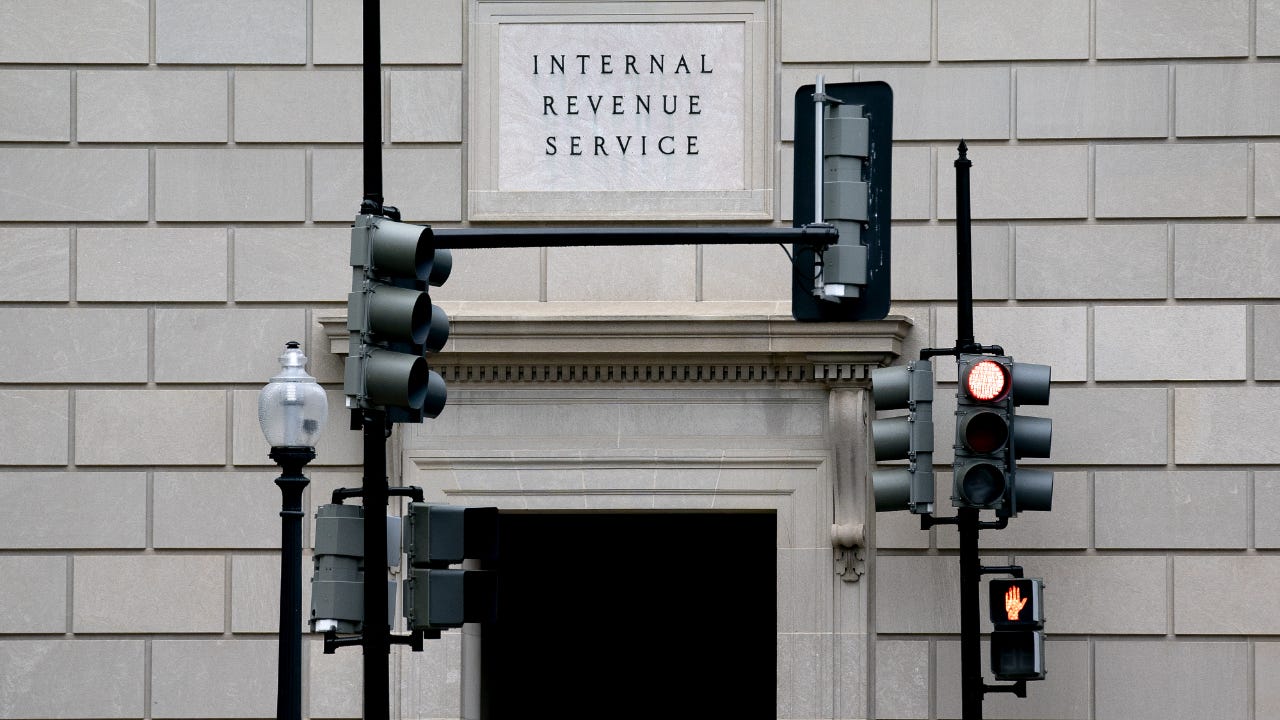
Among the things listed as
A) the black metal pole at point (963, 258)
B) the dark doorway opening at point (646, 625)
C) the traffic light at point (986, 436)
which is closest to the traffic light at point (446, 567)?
the traffic light at point (986, 436)

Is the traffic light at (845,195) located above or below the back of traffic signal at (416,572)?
above

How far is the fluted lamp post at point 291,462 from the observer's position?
12.6 metres

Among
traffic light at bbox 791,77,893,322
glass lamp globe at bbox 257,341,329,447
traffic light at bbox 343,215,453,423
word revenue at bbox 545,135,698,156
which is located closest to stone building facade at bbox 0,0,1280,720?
word revenue at bbox 545,135,698,156

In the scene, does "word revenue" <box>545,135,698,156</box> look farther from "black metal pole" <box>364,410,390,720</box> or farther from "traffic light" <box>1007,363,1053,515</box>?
"black metal pole" <box>364,410,390,720</box>

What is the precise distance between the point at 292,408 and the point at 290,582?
1193 millimetres

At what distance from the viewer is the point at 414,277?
10.3 metres

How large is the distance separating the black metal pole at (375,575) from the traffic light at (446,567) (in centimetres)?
19

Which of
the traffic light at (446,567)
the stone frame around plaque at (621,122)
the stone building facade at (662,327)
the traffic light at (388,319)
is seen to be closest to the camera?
the traffic light at (388,319)

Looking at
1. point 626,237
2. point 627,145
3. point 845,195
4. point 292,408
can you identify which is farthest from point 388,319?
point 627,145

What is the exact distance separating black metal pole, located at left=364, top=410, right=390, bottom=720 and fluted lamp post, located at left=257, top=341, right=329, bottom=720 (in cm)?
227

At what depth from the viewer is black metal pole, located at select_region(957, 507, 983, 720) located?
13906 mm

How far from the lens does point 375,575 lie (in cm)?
1042

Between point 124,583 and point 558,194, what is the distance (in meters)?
4.79

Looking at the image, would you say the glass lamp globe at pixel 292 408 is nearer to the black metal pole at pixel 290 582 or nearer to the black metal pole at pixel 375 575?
the black metal pole at pixel 290 582
